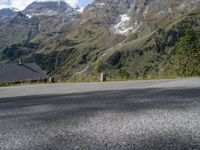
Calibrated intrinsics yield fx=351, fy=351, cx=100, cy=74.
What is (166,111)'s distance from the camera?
9680mm

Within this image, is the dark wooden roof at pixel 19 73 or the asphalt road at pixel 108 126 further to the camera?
the dark wooden roof at pixel 19 73

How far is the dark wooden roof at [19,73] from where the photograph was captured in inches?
3568

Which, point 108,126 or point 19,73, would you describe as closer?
point 108,126

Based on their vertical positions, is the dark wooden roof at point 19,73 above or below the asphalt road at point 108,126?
below

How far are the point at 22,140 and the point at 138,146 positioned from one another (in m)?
2.63

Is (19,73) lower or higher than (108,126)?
lower

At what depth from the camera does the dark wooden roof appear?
297ft

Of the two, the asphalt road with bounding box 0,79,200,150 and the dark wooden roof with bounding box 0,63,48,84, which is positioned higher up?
the asphalt road with bounding box 0,79,200,150

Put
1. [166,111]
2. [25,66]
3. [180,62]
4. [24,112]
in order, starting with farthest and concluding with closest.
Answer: [25,66]
[180,62]
[24,112]
[166,111]

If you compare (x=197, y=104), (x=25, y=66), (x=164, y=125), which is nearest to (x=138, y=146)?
(x=164, y=125)

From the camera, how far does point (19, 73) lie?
93.8 m

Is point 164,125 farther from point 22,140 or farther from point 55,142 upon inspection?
point 22,140

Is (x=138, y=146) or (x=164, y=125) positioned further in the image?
(x=164, y=125)

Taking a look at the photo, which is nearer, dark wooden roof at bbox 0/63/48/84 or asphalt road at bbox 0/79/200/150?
asphalt road at bbox 0/79/200/150
